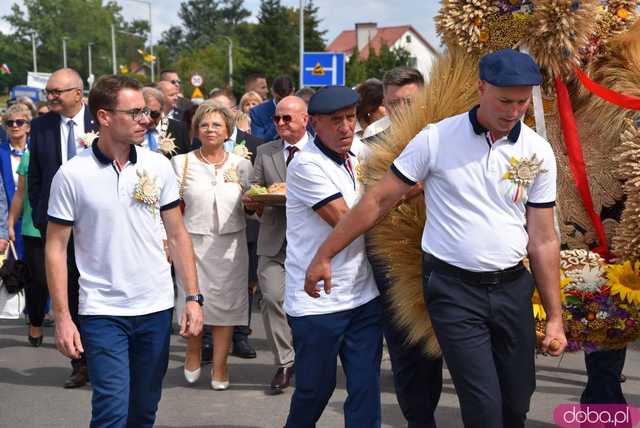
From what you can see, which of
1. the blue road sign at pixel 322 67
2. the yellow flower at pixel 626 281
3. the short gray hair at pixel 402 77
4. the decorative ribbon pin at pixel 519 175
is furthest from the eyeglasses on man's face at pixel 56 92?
the blue road sign at pixel 322 67

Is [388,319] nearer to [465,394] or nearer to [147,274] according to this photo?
[465,394]

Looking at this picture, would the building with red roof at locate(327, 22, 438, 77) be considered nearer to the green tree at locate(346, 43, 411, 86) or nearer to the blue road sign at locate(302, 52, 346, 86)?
the green tree at locate(346, 43, 411, 86)

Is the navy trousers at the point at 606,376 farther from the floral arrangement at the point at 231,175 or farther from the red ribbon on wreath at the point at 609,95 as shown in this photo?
the floral arrangement at the point at 231,175

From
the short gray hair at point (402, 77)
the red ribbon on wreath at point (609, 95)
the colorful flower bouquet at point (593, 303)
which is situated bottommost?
the colorful flower bouquet at point (593, 303)

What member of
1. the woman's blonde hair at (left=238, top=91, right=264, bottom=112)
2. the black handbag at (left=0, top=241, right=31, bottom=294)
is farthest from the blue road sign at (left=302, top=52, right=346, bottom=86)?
the black handbag at (left=0, top=241, right=31, bottom=294)

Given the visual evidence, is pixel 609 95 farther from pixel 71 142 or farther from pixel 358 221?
pixel 71 142

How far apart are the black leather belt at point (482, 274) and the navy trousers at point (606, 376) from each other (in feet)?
4.47

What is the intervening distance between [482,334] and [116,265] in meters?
1.57

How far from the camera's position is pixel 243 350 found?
791 cm

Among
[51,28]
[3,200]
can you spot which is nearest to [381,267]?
[3,200]

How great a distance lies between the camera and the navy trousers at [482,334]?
390cm

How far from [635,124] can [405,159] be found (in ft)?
3.40

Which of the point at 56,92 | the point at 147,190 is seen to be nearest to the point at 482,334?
the point at 147,190

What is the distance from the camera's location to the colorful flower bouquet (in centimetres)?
427
